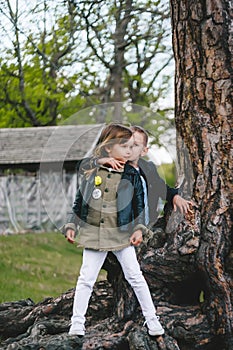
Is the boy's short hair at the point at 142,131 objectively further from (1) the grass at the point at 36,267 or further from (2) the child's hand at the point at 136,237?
(1) the grass at the point at 36,267

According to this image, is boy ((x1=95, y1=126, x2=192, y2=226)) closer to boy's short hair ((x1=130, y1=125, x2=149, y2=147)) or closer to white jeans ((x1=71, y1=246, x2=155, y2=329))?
boy's short hair ((x1=130, y1=125, x2=149, y2=147))

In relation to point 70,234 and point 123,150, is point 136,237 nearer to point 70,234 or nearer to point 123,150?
point 70,234

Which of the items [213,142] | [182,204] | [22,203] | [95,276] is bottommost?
[22,203]

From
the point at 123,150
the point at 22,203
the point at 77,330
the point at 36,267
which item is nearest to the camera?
the point at 123,150

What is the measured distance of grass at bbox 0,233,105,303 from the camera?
10.8 meters

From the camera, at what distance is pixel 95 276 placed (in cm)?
585

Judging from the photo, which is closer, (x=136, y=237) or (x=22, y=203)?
(x=136, y=237)

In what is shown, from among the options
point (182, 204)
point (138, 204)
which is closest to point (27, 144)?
point (182, 204)

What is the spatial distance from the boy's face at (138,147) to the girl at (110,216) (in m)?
0.04

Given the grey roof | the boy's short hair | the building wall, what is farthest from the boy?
the building wall

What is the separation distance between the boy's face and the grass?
14.9 feet

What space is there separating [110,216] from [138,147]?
0.64 m

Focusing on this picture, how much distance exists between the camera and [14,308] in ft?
23.6

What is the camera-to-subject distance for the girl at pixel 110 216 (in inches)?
223
